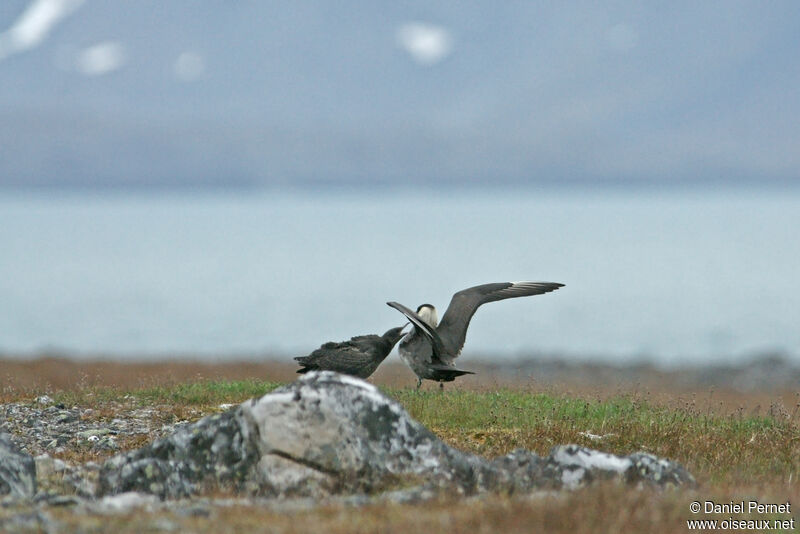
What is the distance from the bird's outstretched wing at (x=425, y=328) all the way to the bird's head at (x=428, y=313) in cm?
44

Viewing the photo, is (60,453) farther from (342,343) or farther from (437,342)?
(437,342)

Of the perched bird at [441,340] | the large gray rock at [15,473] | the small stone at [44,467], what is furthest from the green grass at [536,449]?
the large gray rock at [15,473]

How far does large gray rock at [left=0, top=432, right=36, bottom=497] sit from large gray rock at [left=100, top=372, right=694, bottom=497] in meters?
Result: 0.78

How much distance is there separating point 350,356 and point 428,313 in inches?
75.4

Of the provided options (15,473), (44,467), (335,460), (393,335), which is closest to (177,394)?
(393,335)

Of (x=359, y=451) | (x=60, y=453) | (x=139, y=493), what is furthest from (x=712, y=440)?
(x=60, y=453)

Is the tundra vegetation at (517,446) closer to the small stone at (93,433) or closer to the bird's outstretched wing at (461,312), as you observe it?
the small stone at (93,433)

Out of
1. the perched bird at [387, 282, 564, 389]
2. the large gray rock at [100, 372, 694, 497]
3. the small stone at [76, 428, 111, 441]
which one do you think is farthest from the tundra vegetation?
the large gray rock at [100, 372, 694, 497]

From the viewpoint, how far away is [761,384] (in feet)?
126

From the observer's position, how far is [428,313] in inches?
730

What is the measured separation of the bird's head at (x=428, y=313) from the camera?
60.4 feet

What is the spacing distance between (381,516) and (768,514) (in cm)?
381

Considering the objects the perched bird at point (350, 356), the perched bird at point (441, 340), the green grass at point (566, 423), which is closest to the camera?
the green grass at point (566, 423)

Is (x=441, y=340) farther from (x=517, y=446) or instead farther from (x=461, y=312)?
(x=517, y=446)
